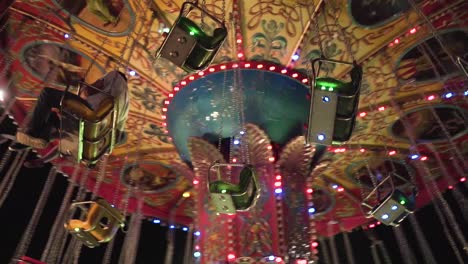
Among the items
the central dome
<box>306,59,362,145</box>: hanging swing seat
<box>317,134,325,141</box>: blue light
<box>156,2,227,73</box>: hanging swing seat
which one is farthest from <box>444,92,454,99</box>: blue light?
<box>156,2,227,73</box>: hanging swing seat

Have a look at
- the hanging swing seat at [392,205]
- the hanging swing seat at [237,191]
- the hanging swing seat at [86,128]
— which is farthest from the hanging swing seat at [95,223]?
the hanging swing seat at [392,205]

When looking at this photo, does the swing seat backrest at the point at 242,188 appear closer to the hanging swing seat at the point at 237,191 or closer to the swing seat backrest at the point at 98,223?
the hanging swing seat at the point at 237,191

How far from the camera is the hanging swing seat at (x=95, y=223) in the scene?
437 centimetres

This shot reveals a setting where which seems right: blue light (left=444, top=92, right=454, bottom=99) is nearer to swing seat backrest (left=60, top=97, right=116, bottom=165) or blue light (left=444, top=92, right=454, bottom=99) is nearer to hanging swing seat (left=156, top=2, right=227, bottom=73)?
hanging swing seat (left=156, top=2, right=227, bottom=73)

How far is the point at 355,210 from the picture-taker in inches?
339

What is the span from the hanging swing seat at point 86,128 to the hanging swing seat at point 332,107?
1.63 meters

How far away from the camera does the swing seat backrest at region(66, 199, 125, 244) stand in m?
4.37

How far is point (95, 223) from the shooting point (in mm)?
4398

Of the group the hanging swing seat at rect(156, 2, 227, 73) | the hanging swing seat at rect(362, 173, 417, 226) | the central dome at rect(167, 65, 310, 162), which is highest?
the central dome at rect(167, 65, 310, 162)

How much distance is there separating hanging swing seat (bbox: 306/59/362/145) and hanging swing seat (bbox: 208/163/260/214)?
2.68ft

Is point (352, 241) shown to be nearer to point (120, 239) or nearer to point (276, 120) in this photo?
point (120, 239)

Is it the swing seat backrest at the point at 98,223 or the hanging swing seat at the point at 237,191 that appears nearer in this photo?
the hanging swing seat at the point at 237,191

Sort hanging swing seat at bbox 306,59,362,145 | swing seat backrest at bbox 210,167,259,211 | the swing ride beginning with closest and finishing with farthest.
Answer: hanging swing seat at bbox 306,59,362,145, swing seat backrest at bbox 210,167,259,211, the swing ride

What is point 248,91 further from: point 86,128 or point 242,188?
point 86,128
